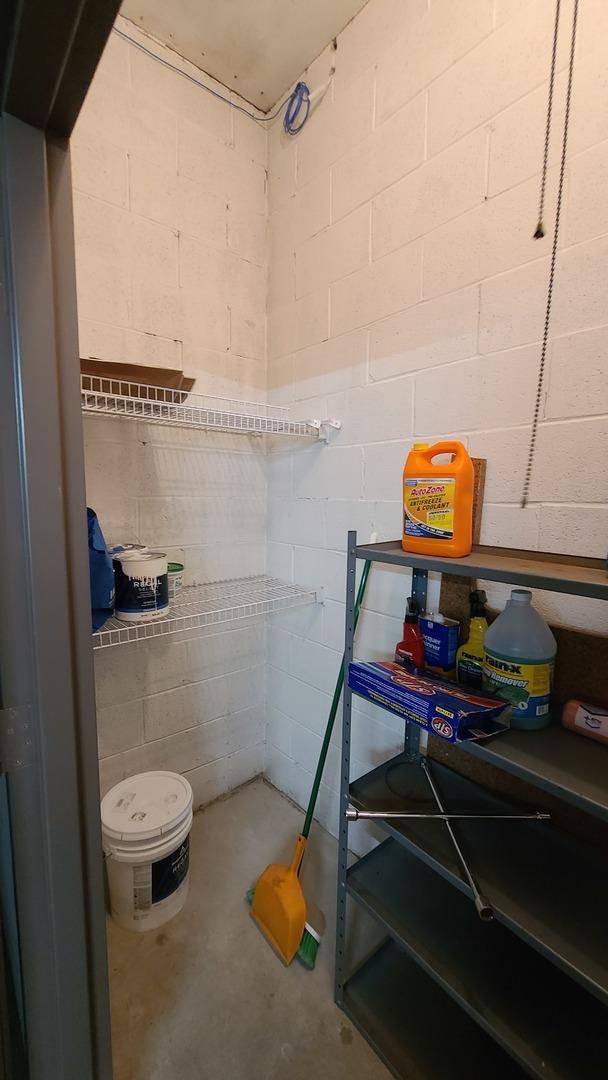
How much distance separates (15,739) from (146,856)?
0.81 metres

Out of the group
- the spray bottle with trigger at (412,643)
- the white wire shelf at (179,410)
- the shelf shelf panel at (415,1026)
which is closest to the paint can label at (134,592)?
the white wire shelf at (179,410)

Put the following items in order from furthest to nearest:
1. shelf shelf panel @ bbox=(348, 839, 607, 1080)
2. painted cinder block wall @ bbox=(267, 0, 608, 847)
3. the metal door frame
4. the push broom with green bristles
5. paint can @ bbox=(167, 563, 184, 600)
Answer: paint can @ bbox=(167, 563, 184, 600) → the push broom with green bristles → painted cinder block wall @ bbox=(267, 0, 608, 847) → shelf shelf panel @ bbox=(348, 839, 607, 1080) → the metal door frame

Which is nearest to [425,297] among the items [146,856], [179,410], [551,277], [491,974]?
[551,277]

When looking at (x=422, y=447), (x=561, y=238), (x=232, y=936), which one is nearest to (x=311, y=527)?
(x=422, y=447)

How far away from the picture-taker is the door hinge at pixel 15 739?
0.64 meters

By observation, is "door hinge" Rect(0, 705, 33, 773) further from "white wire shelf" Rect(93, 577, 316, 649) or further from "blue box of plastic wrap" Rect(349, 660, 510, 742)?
"blue box of plastic wrap" Rect(349, 660, 510, 742)

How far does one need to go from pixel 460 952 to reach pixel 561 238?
5.27 ft

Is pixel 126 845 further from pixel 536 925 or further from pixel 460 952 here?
pixel 536 925

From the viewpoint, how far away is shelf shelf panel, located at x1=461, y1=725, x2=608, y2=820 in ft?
2.25

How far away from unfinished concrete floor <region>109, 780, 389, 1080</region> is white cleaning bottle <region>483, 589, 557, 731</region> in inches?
35.9

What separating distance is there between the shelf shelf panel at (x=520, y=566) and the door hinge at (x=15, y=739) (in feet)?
2.30

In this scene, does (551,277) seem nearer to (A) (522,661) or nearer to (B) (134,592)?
(A) (522,661)

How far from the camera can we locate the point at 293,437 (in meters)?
1.66

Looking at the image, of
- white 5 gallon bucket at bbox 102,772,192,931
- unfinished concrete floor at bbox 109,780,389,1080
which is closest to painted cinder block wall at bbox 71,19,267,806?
white 5 gallon bucket at bbox 102,772,192,931
